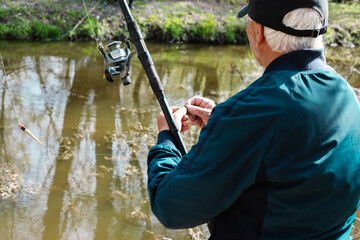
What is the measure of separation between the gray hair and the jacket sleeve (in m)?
0.24

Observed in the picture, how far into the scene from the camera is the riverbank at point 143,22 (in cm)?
1184

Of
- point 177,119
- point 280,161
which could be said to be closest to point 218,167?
point 280,161

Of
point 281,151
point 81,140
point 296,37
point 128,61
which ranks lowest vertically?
point 81,140

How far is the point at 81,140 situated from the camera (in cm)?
573

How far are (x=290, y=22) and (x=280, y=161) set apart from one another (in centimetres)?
43

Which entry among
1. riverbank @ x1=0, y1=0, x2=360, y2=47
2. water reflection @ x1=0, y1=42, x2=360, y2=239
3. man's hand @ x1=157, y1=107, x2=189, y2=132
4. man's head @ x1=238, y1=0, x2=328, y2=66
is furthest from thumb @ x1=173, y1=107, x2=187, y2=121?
riverbank @ x1=0, y1=0, x2=360, y2=47

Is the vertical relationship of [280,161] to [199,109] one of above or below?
above

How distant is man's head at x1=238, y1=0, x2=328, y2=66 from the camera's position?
1.23 meters

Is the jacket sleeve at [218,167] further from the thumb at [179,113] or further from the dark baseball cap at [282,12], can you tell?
the thumb at [179,113]

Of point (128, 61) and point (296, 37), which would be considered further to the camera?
point (128, 61)

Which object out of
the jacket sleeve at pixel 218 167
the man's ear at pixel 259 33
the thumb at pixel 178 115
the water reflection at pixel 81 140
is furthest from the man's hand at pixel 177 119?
the water reflection at pixel 81 140

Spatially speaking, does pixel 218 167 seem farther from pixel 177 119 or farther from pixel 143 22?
pixel 143 22

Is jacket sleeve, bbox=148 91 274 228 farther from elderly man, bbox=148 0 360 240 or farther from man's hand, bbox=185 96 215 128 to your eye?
man's hand, bbox=185 96 215 128

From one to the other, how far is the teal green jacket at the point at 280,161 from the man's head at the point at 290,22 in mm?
40
